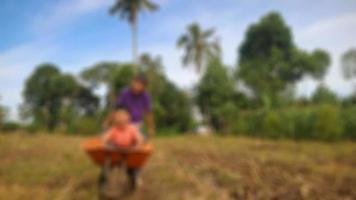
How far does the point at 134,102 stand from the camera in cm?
600

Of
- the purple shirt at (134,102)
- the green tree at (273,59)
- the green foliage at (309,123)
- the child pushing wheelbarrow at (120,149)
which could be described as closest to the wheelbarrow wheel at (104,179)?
the child pushing wheelbarrow at (120,149)

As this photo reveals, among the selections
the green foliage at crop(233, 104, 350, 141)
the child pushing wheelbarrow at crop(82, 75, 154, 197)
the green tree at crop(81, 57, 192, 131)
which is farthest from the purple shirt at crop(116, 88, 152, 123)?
the green tree at crop(81, 57, 192, 131)

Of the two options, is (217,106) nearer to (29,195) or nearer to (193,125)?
(193,125)

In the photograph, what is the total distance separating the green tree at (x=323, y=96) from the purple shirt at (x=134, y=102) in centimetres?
2017

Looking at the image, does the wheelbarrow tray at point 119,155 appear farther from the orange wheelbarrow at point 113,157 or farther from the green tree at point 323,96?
the green tree at point 323,96

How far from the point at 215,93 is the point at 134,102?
76.4 feet

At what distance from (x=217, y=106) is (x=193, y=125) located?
3.82 m

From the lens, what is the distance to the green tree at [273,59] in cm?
3171

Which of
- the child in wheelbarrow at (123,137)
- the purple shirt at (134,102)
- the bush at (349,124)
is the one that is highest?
the purple shirt at (134,102)

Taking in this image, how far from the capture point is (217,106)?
94.1 feet

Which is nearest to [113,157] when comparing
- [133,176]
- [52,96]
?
[133,176]

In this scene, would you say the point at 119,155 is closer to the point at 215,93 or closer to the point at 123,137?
the point at 123,137

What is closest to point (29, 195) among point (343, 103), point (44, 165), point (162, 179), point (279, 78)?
point (162, 179)

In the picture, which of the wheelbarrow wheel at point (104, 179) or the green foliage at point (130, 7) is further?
the green foliage at point (130, 7)
